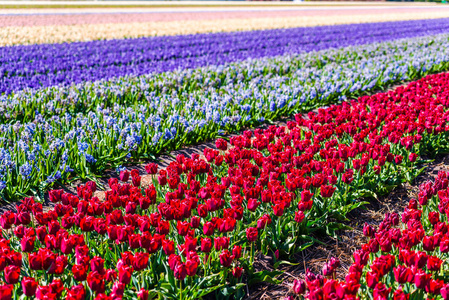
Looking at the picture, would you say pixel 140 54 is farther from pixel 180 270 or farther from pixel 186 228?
pixel 180 270

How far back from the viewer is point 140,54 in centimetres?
1378

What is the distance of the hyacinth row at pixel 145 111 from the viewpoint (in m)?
5.05

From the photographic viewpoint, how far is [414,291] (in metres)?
2.51

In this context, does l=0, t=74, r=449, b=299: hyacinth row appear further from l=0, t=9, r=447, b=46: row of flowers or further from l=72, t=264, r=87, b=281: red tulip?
l=0, t=9, r=447, b=46: row of flowers

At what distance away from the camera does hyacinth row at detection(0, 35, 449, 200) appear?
5.05 m

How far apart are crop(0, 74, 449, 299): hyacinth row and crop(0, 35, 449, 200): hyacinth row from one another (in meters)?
1.37

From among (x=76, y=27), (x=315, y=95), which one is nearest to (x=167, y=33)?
(x=76, y=27)

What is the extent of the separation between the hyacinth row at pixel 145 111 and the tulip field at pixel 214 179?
3 centimetres

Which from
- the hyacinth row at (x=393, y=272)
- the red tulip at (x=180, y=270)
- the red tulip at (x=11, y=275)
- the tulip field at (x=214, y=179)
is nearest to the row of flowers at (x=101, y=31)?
the tulip field at (x=214, y=179)

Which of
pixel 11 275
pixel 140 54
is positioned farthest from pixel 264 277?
pixel 140 54

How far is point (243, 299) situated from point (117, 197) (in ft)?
3.98

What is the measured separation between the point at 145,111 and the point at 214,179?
11.4 feet

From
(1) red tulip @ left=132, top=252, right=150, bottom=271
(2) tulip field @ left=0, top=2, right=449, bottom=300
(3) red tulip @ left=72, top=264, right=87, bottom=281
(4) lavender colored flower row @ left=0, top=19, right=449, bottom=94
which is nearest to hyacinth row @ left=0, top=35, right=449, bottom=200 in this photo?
(2) tulip field @ left=0, top=2, right=449, bottom=300

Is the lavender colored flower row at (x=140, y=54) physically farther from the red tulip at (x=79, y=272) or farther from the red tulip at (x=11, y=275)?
the red tulip at (x=79, y=272)
